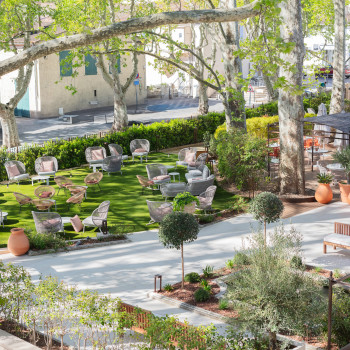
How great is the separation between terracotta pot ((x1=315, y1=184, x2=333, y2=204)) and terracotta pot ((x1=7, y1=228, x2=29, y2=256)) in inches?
329

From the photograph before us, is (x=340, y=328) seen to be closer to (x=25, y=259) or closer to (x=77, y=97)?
(x=25, y=259)

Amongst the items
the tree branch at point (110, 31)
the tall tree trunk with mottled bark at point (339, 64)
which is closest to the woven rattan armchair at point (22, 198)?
the tree branch at point (110, 31)

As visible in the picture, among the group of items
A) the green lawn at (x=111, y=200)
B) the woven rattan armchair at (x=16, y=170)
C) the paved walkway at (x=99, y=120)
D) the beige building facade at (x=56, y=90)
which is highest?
the beige building facade at (x=56, y=90)

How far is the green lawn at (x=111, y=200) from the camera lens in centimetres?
1639

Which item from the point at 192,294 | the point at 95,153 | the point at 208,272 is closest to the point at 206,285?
the point at 192,294

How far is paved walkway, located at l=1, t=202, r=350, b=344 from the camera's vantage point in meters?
12.2

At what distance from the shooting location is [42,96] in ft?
124

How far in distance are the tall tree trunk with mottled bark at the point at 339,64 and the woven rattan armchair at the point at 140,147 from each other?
33.3ft

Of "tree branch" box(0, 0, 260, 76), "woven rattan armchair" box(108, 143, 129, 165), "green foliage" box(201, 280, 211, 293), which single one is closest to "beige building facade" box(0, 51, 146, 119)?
"woven rattan armchair" box(108, 143, 129, 165)

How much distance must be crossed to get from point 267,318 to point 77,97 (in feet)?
110

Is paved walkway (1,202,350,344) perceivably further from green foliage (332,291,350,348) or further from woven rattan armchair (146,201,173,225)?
green foliage (332,291,350,348)

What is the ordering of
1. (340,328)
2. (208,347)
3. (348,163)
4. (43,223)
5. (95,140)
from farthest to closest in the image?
(95,140)
(348,163)
(43,223)
(340,328)
(208,347)

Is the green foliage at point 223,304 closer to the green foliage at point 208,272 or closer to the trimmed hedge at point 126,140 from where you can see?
the green foliage at point 208,272

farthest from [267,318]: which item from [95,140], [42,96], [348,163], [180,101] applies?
[180,101]
